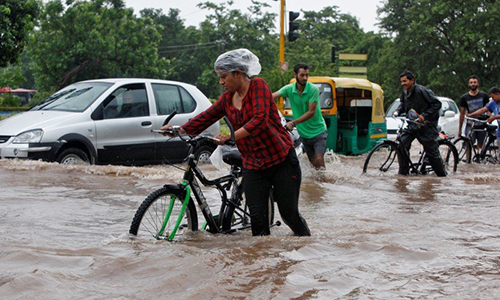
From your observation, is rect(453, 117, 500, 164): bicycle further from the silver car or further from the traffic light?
the traffic light

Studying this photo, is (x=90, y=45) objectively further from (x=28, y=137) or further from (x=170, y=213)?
(x=170, y=213)

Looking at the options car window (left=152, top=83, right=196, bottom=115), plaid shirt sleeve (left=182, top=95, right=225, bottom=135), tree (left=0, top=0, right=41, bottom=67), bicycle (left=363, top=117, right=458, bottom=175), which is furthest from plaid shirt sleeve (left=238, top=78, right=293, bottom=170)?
tree (left=0, top=0, right=41, bottom=67)

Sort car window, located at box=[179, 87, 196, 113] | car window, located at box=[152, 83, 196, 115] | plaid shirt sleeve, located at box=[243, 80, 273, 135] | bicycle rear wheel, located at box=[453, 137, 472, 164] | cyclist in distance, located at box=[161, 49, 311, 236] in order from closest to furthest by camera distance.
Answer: plaid shirt sleeve, located at box=[243, 80, 273, 135] → cyclist in distance, located at box=[161, 49, 311, 236] → car window, located at box=[152, 83, 196, 115] → car window, located at box=[179, 87, 196, 113] → bicycle rear wheel, located at box=[453, 137, 472, 164]

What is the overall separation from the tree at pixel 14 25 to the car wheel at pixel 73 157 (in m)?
12.3

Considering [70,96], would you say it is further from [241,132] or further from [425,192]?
[241,132]

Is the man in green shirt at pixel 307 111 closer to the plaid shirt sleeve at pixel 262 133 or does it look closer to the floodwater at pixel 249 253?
the floodwater at pixel 249 253

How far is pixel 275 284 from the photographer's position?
474 cm

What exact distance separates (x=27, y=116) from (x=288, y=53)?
53960mm

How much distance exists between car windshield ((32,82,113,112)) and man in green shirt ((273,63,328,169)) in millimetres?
2820

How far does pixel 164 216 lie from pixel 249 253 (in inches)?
27.4

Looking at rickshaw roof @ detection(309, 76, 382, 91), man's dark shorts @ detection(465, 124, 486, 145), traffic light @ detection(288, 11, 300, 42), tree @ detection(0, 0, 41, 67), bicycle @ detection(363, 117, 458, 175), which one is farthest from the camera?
tree @ detection(0, 0, 41, 67)

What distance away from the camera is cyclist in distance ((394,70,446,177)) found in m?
10.9

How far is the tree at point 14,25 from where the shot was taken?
71.1 feet

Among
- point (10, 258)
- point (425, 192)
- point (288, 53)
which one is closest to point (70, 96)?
point (425, 192)
